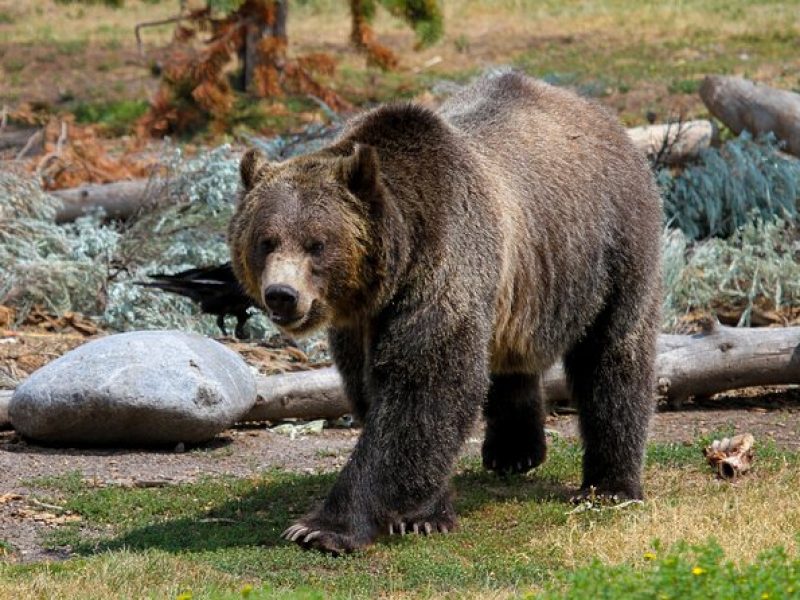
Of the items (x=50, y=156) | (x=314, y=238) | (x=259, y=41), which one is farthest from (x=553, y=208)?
(x=259, y=41)

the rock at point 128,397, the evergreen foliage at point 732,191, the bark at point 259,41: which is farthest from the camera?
the bark at point 259,41

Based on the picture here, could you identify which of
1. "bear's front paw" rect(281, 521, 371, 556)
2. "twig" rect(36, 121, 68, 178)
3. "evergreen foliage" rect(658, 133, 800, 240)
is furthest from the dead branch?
"twig" rect(36, 121, 68, 178)

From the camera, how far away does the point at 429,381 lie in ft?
22.0

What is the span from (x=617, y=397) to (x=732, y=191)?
572cm

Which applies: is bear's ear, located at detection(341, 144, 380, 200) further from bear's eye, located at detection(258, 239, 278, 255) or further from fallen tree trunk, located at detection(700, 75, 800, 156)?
fallen tree trunk, located at detection(700, 75, 800, 156)

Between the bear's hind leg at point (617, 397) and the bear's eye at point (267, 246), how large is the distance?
214 centimetres

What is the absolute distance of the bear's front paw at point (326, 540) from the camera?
6688 millimetres

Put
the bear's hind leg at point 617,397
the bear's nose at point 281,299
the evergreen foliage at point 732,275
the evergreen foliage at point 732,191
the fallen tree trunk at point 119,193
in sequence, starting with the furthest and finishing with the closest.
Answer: the fallen tree trunk at point 119,193
the evergreen foliage at point 732,191
the evergreen foliage at point 732,275
the bear's hind leg at point 617,397
the bear's nose at point 281,299

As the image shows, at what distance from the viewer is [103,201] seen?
13.3 meters

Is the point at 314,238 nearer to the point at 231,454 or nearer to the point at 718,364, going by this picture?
the point at 231,454

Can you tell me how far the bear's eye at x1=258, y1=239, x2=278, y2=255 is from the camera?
6.51m

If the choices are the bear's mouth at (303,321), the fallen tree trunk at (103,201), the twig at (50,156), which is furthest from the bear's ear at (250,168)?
the twig at (50,156)

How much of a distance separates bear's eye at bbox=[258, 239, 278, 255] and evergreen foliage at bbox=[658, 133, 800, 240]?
7.19 m

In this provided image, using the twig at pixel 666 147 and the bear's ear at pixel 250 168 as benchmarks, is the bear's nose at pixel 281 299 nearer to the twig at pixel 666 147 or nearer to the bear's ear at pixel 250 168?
the bear's ear at pixel 250 168
